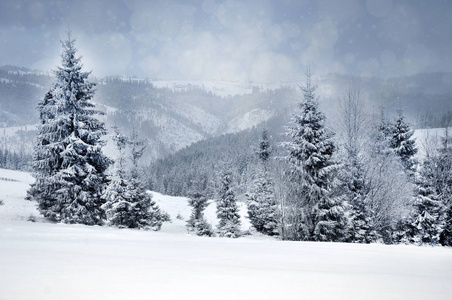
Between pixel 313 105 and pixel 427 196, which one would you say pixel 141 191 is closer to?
pixel 313 105

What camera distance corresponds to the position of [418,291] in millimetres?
3605

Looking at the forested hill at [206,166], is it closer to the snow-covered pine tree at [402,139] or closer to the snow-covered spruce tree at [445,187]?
the snow-covered pine tree at [402,139]

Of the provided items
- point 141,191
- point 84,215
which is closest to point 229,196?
point 141,191

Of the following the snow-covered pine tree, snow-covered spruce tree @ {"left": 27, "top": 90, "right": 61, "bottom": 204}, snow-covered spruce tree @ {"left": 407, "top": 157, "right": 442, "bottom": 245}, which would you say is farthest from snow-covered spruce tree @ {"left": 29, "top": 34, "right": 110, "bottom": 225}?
the snow-covered pine tree

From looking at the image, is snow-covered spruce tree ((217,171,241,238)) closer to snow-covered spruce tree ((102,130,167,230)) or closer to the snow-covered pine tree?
snow-covered spruce tree ((102,130,167,230))

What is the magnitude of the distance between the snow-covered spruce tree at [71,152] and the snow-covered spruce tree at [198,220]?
36.6 feet

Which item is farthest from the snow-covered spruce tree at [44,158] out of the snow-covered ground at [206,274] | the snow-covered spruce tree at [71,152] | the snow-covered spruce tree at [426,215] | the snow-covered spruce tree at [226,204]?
the snow-covered spruce tree at [426,215]

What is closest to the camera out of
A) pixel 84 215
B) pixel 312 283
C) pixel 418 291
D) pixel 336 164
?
pixel 418 291

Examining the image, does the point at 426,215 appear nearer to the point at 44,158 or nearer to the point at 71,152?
the point at 71,152

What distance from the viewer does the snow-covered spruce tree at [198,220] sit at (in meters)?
29.5

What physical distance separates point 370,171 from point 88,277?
67.1 ft

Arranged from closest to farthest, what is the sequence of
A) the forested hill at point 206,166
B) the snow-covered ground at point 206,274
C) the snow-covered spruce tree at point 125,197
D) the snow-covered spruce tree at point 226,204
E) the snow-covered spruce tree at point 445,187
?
the snow-covered ground at point 206,274 → the snow-covered spruce tree at point 445,187 → the snow-covered spruce tree at point 125,197 → the snow-covered spruce tree at point 226,204 → the forested hill at point 206,166

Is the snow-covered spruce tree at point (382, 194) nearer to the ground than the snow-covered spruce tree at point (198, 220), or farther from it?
farther from it

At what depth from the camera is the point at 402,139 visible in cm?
3600
